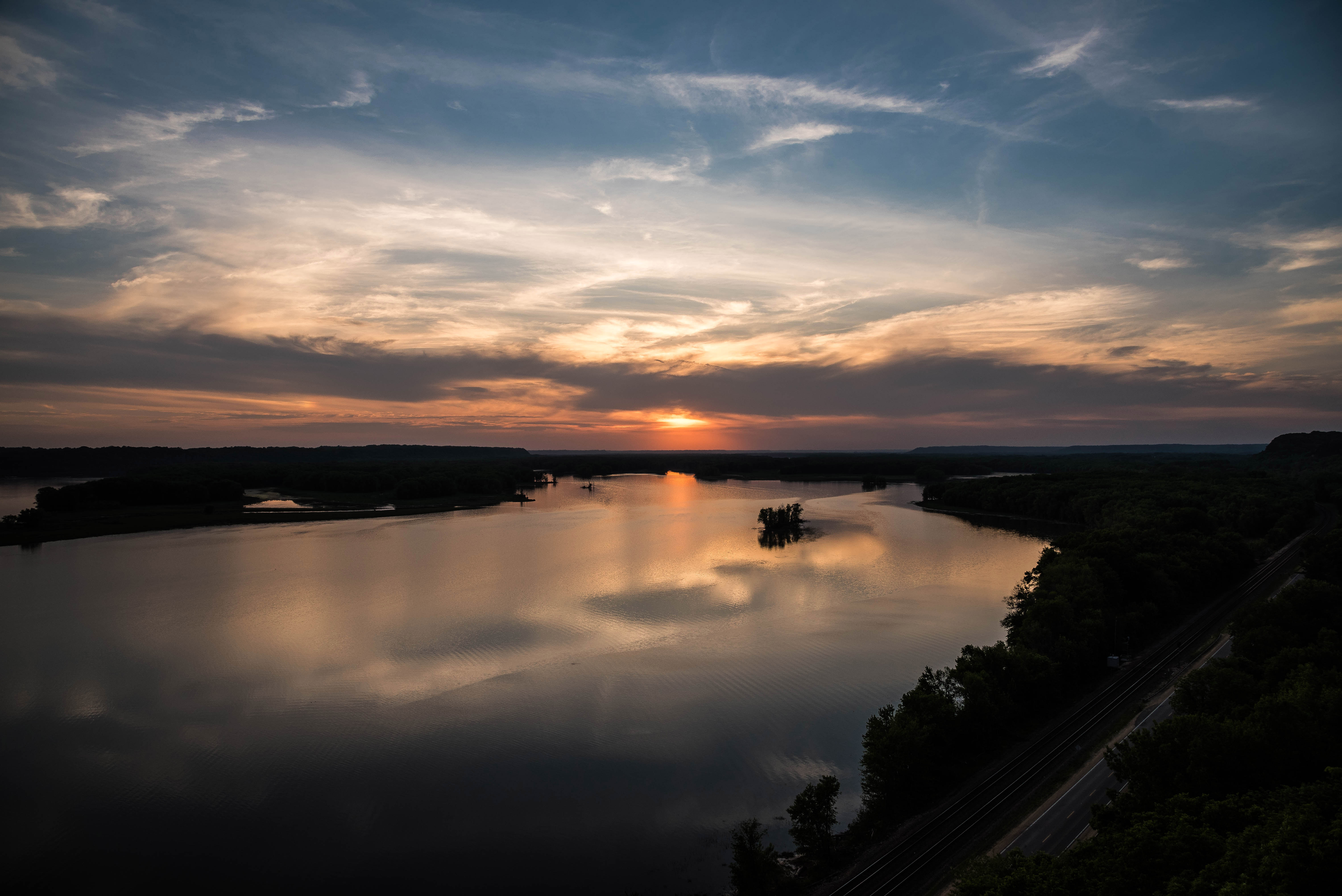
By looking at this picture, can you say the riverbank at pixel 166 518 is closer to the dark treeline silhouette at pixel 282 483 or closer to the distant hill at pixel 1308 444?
the dark treeline silhouette at pixel 282 483

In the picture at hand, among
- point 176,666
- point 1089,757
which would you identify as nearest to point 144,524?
point 176,666

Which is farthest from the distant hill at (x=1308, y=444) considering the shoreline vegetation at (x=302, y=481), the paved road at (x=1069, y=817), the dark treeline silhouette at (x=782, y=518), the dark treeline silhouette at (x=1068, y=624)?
the paved road at (x=1069, y=817)

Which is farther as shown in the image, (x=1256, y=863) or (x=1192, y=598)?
(x=1192, y=598)

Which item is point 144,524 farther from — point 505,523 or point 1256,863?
point 1256,863

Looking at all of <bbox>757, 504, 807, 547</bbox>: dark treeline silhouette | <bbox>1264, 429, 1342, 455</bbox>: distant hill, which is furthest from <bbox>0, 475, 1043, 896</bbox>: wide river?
<bbox>1264, 429, 1342, 455</bbox>: distant hill

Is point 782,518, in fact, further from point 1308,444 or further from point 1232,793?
point 1308,444

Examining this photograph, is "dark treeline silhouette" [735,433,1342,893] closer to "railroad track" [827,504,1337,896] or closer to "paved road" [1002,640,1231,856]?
"railroad track" [827,504,1337,896]
